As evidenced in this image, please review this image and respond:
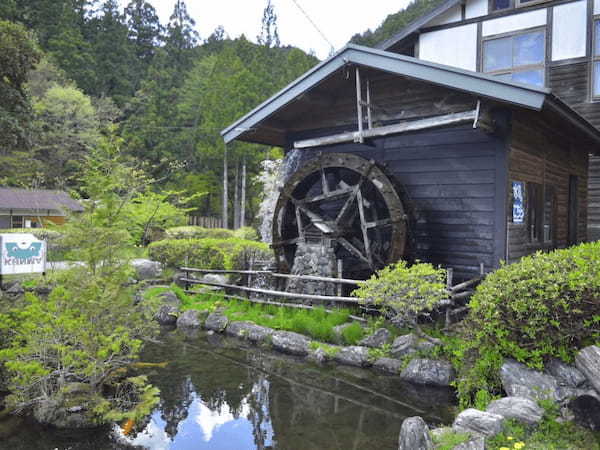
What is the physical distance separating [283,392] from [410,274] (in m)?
1.98

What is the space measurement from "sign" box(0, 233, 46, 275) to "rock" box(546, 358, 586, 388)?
7.66m

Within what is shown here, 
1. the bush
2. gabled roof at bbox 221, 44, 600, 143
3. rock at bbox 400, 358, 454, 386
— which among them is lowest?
rock at bbox 400, 358, 454, 386

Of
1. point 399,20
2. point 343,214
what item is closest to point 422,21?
point 343,214

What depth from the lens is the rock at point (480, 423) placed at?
3.32 metres

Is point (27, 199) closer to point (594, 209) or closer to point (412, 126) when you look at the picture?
point (412, 126)

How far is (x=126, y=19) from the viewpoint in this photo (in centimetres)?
4047

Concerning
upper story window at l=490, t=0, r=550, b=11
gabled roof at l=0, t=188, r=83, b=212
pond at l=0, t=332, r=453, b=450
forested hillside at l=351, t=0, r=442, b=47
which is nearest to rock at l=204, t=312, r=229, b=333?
pond at l=0, t=332, r=453, b=450

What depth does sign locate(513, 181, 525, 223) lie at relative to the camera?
7328 millimetres

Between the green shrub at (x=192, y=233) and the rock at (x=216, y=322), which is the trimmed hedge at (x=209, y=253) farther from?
the green shrub at (x=192, y=233)

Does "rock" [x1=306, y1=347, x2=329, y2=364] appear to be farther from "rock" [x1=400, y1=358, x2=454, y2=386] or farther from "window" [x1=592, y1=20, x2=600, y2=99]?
"window" [x1=592, y1=20, x2=600, y2=99]

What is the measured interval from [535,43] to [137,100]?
2600 cm

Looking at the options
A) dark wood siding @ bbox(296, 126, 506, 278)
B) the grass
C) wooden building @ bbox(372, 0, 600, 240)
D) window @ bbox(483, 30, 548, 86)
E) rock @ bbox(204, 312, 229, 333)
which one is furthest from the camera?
window @ bbox(483, 30, 548, 86)

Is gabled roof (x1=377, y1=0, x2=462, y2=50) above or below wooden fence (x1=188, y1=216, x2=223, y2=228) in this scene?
above

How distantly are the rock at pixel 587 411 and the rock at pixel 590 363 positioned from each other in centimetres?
10
